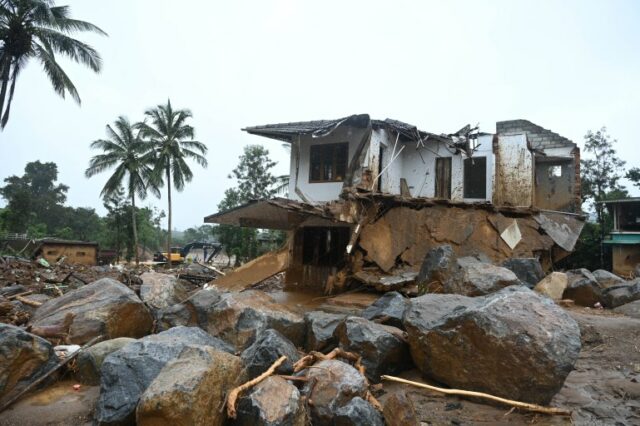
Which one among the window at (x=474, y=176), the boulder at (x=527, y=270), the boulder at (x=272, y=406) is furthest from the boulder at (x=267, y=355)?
the window at (x=474, y=176)

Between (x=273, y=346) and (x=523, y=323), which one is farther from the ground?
(x=523, y=323)

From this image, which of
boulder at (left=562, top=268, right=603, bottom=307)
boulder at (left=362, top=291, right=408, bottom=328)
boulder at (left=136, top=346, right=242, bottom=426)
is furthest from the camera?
boulder at (left=562, top=268, right=603, bottom=307)

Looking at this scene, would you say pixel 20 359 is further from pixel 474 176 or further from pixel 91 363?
pixel 474 176

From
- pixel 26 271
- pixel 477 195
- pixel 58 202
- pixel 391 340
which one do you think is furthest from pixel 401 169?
pixel 58 202

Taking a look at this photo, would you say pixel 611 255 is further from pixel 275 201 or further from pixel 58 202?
pixel 58 202

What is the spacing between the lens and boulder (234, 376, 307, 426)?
3.74m

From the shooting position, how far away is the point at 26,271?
1501 centimetres

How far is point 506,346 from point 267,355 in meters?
2.62

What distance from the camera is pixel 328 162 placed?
1299cm

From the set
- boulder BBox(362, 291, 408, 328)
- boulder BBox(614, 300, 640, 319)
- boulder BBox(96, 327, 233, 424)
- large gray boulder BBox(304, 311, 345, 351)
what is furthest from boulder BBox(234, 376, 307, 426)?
boulder BBox(614, 300, 640, 319)

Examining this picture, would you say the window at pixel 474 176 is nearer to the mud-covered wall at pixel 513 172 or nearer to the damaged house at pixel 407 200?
the damaged house at pixel 407 200

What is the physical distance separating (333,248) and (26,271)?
11.6 m

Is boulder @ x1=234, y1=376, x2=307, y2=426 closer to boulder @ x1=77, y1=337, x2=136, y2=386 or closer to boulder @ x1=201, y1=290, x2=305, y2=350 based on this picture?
boulder @ x1=201, y1=290, x2=305, y2=350

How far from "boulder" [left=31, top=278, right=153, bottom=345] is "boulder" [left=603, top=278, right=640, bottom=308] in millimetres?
9613
